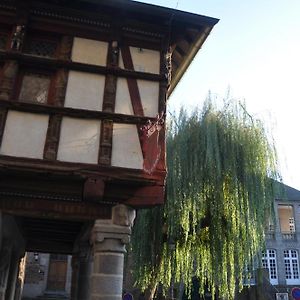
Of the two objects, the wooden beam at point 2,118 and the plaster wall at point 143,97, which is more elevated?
the plaster wall at point 143,97

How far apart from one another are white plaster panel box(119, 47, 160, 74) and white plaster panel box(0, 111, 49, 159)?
166 cm

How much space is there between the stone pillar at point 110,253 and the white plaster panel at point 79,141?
2.99 feet

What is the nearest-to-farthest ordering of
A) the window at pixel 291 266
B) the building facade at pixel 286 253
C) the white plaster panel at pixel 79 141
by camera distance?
1. the white plaster panel at pixel 79 141
2. the building facade at pixel 286 253
3. the window at pixel 291 266

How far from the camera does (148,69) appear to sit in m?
6.72

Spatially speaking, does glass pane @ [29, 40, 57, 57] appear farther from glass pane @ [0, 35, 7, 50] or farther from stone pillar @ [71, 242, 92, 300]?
stone pillar @ [71, 242, 92, 300]

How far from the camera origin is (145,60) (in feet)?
22.3

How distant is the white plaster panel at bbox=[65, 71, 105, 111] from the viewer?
624cm


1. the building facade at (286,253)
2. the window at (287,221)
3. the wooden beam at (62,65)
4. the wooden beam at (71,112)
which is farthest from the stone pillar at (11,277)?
the window at (287,221)

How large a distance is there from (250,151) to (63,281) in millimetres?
13521

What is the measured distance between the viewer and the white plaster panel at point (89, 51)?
656 centimetres

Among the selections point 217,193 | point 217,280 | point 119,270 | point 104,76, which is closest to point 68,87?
point 104,76

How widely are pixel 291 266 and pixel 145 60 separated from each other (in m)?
24.3

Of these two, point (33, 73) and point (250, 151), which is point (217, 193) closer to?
point (250, 151)

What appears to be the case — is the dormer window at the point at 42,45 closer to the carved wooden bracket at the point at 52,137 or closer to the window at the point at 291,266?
the carved wooden bracket at the point at 52,137
